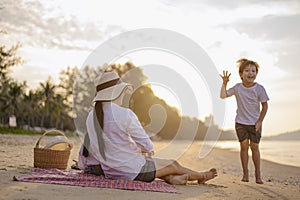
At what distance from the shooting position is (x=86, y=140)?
5031 mm

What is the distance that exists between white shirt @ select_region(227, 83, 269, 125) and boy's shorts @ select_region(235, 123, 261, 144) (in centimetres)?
7

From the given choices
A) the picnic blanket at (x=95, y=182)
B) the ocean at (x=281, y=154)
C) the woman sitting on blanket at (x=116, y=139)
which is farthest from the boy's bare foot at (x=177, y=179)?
the ocean at (x=281, y=154)

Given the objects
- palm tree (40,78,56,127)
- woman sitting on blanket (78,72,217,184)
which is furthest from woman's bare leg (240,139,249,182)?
palm tree (40,78,56,127)

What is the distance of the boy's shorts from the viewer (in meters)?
6.37

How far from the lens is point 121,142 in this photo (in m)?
4.75

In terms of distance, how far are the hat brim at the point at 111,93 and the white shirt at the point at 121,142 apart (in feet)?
0.25

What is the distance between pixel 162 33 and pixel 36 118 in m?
56.3

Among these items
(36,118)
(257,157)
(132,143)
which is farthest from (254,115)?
(36,118)

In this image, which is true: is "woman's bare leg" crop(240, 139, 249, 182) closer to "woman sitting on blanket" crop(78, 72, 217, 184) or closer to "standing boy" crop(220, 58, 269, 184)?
"standing boy" crop(220, 58, 269, 184)

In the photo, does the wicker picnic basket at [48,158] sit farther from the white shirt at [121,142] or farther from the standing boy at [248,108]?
the standing boy at [248,108]

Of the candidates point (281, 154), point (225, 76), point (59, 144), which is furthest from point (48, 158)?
point (281, 154)

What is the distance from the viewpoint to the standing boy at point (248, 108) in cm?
636

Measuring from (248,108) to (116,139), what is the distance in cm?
264

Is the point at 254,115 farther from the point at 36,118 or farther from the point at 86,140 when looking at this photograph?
the point at 36,118
